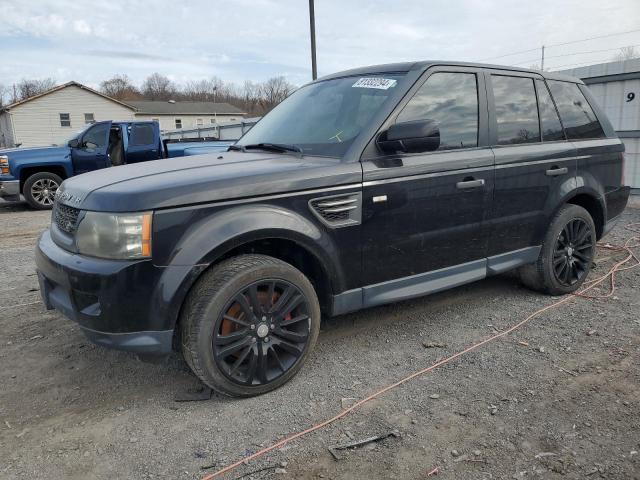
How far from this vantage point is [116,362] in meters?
3.37

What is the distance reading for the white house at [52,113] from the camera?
40531 mm

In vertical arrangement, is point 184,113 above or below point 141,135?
above

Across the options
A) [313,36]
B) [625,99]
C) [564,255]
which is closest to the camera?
[564,255]

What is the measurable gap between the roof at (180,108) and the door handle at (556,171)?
5997cm

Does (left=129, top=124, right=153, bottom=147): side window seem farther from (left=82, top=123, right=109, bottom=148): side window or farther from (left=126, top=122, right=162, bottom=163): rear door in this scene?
(left=82, top=123, right=109, bottom=148): side window

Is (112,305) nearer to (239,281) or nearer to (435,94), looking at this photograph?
(239,281)

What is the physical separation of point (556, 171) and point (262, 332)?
2.80m

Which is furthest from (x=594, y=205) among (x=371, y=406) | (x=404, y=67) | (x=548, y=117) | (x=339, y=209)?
(x=371, y=406)

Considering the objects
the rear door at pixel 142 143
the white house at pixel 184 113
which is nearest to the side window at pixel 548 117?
the rear door at pixel 142 143

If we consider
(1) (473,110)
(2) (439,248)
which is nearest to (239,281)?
(2) (439,248)

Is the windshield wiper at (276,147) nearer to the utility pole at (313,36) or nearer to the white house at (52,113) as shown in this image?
the utility pole at (313,36)

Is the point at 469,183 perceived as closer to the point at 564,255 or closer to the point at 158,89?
the point at 564,255

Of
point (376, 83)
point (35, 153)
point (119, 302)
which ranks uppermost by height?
point (376, 83)

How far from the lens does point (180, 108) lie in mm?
63469
